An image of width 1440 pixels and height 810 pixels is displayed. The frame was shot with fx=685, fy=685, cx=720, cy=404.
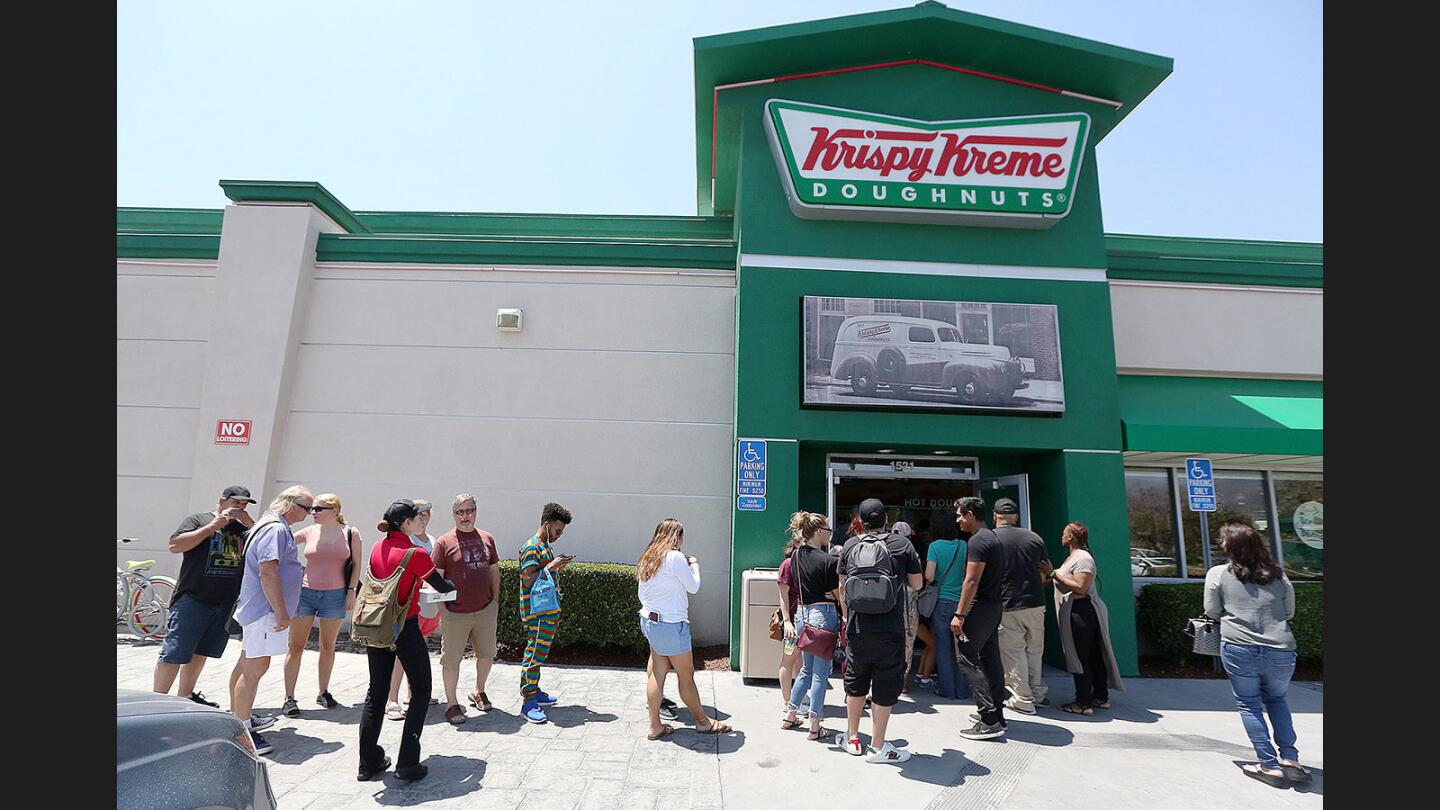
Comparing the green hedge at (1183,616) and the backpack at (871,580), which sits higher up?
the backpack at (871,580)

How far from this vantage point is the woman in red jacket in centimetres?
475

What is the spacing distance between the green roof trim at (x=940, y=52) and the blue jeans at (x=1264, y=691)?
7805 millimetres

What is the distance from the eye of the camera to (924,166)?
9.33m

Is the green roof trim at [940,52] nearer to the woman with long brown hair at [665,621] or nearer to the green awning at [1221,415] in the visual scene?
the green awning at [1221,415]

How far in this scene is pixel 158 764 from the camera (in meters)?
2.35

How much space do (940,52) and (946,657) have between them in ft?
26.5

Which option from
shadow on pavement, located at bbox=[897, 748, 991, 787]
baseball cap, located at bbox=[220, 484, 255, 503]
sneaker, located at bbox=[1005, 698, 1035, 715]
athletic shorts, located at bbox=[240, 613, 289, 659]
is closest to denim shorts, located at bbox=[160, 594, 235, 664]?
athletic shorts, located at bbox=[240, 613, 289, 659]

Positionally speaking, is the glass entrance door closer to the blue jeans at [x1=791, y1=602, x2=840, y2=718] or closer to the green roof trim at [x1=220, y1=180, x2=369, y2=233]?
the blue jeans at [x1=791, y1=602, x2=840, y2=718]

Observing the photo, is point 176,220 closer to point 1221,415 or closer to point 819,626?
point 819,626

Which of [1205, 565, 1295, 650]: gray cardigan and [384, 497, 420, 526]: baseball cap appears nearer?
[384, 497, 420, 526]: baseball cap

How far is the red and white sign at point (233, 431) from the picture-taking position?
9.50 meters

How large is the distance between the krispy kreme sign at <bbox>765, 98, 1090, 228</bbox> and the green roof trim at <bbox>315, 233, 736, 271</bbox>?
1.66 metres

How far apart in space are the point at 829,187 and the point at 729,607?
5730 mm

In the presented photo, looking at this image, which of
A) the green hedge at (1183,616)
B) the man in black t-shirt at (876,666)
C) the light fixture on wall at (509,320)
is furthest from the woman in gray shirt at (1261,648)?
the light fixture on wall at (509,320)
